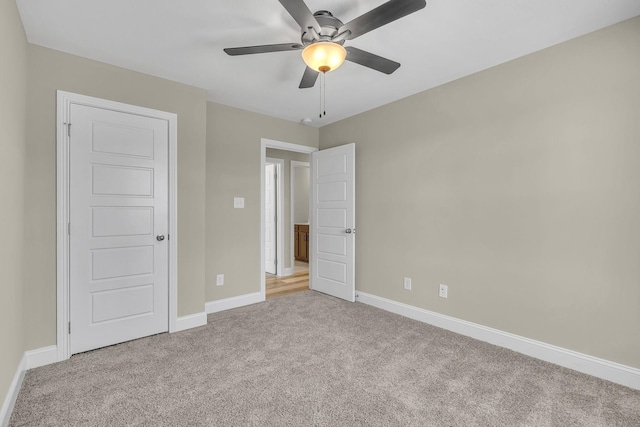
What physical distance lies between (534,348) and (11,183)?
3.90 metres

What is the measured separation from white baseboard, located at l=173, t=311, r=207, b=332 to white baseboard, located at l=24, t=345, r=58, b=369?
0.89 m

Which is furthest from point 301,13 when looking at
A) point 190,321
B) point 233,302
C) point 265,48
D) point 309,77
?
point 233,302

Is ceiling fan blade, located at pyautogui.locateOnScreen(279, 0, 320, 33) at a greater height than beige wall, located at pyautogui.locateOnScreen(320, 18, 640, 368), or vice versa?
ceiling fan blade, located at pyautogui.locateOnScreen(279, 0, 320, 33)

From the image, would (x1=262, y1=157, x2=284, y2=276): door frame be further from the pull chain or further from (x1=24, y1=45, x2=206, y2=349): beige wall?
(x1=24, y1=45, x2=206, y2=349): beige wall

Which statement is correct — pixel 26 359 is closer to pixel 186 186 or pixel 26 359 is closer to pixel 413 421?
pixel 186 186

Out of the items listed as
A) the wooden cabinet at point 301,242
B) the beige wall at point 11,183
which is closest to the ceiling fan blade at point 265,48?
the beige wall at point 11,183

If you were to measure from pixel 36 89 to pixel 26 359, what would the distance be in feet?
6.72

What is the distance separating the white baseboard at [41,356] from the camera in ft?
7.38

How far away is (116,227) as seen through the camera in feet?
8.67

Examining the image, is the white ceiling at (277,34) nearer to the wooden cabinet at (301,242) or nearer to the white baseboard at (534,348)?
the white baseboard at (534,348)

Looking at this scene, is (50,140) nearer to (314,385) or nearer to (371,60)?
(371,60)

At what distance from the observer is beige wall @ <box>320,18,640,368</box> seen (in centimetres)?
207

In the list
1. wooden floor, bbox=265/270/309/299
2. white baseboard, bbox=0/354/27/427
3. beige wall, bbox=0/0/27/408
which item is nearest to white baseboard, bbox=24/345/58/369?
white baseboard, bbox=0/354/27/427

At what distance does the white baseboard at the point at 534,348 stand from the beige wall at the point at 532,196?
0.06 meters
